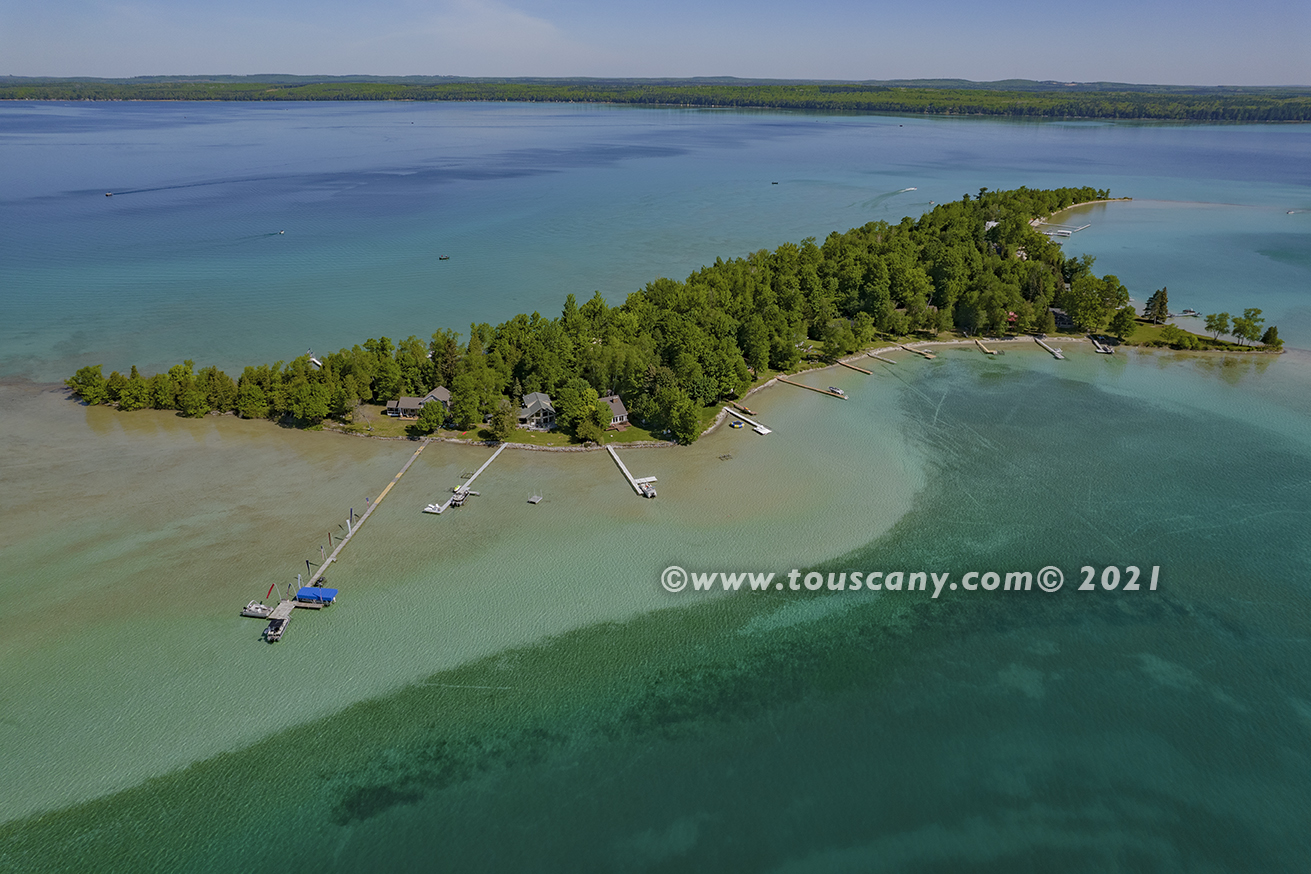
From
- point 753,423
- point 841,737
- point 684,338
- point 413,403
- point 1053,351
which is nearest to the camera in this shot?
point 841,737

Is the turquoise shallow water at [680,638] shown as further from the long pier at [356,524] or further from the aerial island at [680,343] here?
the aerial island at [680,343]

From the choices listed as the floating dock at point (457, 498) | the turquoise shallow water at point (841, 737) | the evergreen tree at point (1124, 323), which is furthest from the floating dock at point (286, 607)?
the evergreen tree at point (1124, 323)

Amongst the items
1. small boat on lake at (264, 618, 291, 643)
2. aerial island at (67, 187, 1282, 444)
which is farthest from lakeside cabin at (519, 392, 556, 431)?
small boat on lake at (264, 618, 291, 643)

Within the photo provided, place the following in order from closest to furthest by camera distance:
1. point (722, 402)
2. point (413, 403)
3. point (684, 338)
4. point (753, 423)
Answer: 1. point (413, 403)
2. point (753, 423)
3. point (722, 402)
4. point (684, 338)

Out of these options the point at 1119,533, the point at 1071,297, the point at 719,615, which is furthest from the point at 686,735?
the point at 1071,297

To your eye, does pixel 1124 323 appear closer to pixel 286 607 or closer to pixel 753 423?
pixel 753 423

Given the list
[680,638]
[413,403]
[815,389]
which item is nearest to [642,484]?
[680,638]

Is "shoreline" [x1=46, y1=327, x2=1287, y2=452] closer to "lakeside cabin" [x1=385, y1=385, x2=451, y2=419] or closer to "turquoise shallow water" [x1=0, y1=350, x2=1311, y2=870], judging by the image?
"lakeside cabin" [x1=385, y1=385, x2=451, y2=419]
